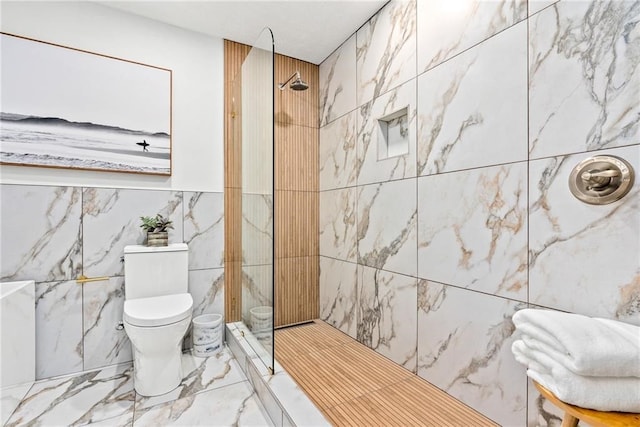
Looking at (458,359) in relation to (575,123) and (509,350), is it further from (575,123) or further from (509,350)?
(575,123)

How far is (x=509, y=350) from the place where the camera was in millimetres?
1282

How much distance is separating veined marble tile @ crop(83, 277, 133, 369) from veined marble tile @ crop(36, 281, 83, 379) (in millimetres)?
42

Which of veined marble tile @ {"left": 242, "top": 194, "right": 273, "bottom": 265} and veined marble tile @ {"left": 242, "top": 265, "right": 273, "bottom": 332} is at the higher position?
veined marble tile @ {"left": 242, "top": 194, "right": 273, "bottom": 265}

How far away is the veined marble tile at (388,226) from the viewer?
179 centimetres

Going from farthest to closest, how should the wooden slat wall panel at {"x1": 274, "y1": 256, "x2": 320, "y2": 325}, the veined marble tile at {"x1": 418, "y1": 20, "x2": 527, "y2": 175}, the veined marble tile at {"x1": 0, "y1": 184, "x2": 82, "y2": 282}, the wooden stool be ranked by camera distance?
the wooden slat wall panel at {"x1": 274, "y1": 256, "x2": 320, "y2": 325}
the veined marble tile at {"x1": 0, "y1": 184, "x2": 82, "y2": 282}
the veined marble tile at {"x1": 418, "y1": 20, "x2": 527, "y2": 175}
the wooden stool

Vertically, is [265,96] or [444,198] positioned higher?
[265,96]

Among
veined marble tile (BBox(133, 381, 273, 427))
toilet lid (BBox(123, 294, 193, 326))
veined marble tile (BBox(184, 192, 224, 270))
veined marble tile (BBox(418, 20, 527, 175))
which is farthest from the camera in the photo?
veined marble tile (BBox(184, 192, 224, 270))

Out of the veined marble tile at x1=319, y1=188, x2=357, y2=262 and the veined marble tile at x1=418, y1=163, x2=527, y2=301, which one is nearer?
the veined marble tile at x1=418, y1=163, x2=527, y2=301

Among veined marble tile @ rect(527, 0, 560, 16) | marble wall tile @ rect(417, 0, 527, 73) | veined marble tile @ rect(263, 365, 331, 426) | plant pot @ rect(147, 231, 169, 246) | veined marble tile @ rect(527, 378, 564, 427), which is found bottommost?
veined marble tile @ rect(263, 365, 331, 426)

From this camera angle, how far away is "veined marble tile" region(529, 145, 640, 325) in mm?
965

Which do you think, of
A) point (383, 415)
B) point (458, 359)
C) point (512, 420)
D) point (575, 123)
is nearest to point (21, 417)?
point (383, 415)

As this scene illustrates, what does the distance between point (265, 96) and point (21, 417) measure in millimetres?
2126

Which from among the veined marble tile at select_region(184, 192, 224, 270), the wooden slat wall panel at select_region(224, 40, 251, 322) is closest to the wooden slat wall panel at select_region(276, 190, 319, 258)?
the wooden slat wall panel at select_region(224, 40, 251, 322)

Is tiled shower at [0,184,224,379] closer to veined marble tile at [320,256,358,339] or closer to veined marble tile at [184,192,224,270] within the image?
veined marble tile at [184,192,224,270]
